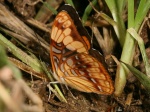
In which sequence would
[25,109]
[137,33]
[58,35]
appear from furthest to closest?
1. [137,33]
2. [58,35]
3. [25,109]

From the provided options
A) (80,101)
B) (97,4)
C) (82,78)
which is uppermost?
(97,4)

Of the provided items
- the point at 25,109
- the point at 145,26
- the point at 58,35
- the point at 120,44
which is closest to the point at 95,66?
the point at 58,35

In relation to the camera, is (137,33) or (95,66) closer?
(95,66)

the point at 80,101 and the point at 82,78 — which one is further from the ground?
the point at 82,78

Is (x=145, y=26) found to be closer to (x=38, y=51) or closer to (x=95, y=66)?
(x=95, y=66)

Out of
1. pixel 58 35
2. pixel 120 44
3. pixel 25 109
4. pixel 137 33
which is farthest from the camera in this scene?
pixel 120 44

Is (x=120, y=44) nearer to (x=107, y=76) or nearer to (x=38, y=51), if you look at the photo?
(x=107, y=76)
